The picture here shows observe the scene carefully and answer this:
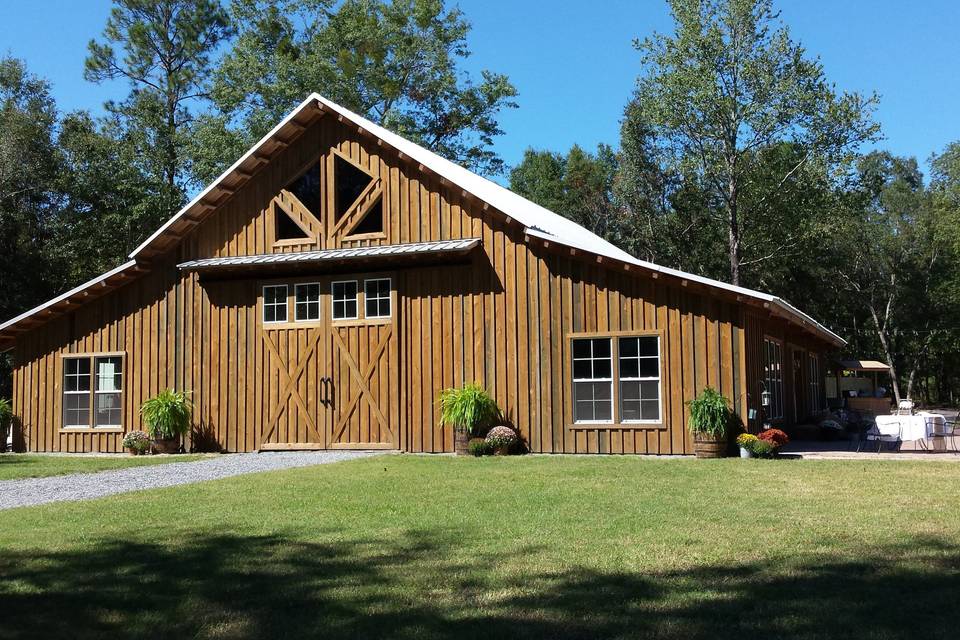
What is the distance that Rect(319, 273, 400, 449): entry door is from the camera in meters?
17.1

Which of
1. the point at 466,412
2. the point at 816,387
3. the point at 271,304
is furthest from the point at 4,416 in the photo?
the point at 816,387

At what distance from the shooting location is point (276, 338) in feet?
58.6

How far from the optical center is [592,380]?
15.8 metres

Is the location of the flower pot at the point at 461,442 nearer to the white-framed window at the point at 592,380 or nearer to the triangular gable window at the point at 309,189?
the white-framed window at the point at 592,380

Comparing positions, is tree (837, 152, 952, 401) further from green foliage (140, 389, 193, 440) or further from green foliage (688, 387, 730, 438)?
green foliage (140, 389, 193, 440)

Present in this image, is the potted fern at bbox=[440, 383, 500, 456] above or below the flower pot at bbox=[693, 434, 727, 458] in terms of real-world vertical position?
above

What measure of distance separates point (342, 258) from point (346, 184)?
189 cm

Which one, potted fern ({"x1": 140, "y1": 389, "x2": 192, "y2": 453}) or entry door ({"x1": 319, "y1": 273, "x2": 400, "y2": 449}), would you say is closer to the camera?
entry door ({"x1": 319, "y1": 273, "x2": 400, "y2": 449})

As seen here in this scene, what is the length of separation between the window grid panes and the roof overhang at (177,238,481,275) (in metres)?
2.89

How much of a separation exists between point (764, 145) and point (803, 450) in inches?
761

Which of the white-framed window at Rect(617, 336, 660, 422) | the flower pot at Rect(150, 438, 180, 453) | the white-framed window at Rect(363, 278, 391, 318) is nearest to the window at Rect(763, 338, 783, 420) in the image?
the white-framed window at Rect(617, 336, 660, 422)

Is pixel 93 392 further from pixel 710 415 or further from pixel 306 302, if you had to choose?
pixel 710 415

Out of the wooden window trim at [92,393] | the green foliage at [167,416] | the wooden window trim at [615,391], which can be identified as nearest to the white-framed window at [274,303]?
the green foliage at [167,416]

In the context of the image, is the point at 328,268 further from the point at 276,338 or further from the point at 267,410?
the point at 267,410
